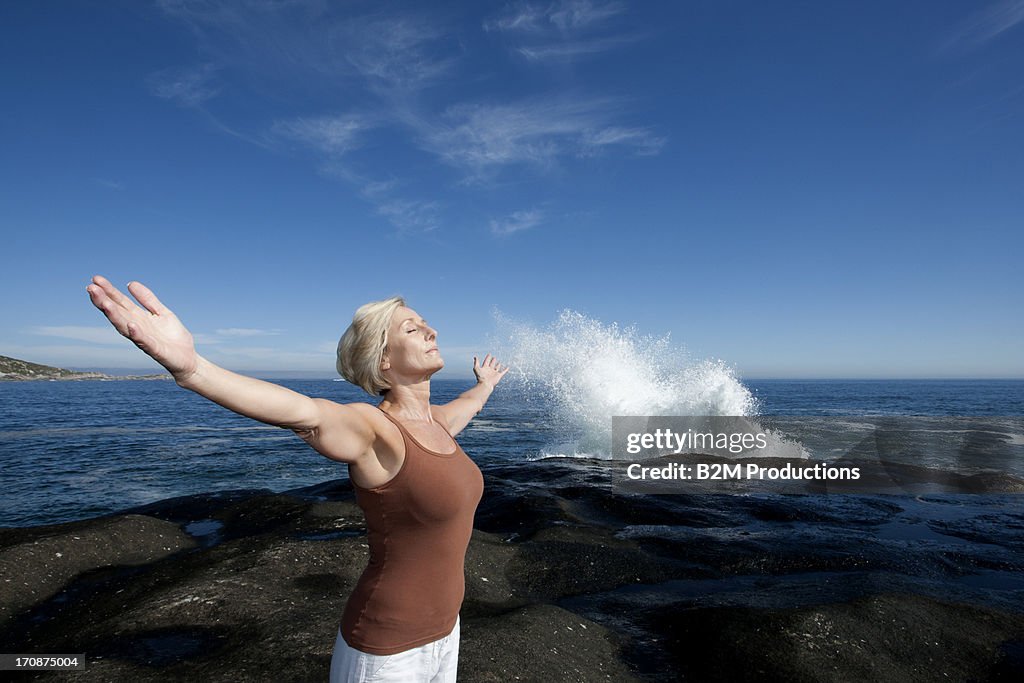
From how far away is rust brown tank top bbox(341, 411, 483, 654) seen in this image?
234cm

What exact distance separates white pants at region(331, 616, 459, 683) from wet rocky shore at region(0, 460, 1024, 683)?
117 inches

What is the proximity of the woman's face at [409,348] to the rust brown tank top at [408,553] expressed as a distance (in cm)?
35

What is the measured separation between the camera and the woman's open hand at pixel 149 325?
5.42 feet

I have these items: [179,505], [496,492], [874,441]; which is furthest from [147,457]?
[874,441]

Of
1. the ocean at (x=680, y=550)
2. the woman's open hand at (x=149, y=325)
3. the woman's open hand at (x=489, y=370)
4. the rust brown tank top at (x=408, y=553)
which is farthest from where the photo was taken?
the ocean at (x=680, y=550)

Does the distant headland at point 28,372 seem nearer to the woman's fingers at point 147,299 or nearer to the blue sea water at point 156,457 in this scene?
the blue sea water at point 156,457

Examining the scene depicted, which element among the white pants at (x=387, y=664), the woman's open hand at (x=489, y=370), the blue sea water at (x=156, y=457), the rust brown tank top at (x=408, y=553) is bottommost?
the blue sea water at (x=156, y=457)

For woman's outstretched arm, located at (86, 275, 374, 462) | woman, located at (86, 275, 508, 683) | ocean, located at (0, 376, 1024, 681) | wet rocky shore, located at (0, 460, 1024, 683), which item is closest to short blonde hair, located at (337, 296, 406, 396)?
woman, located at (86, 275, 508, 683)

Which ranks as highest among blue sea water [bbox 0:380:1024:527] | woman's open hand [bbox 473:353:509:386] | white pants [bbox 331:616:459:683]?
woman's open hand [bbox 473:353:509:386]

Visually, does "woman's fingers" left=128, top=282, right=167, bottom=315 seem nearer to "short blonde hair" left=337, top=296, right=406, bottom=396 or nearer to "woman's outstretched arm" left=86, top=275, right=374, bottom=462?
"woman's outstretched arm" left=86, top=275, right=374, bottom=462

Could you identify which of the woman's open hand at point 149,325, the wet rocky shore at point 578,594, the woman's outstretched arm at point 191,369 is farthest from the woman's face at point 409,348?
the wet rocky shore at point 578,594

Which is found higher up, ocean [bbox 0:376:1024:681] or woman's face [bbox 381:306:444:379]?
woman's face [bbox 381:306:444:379]

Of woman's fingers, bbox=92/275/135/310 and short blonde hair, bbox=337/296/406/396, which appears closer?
woman's fingers, bbox=92/275/135/310

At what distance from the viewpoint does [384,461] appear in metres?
2.32
